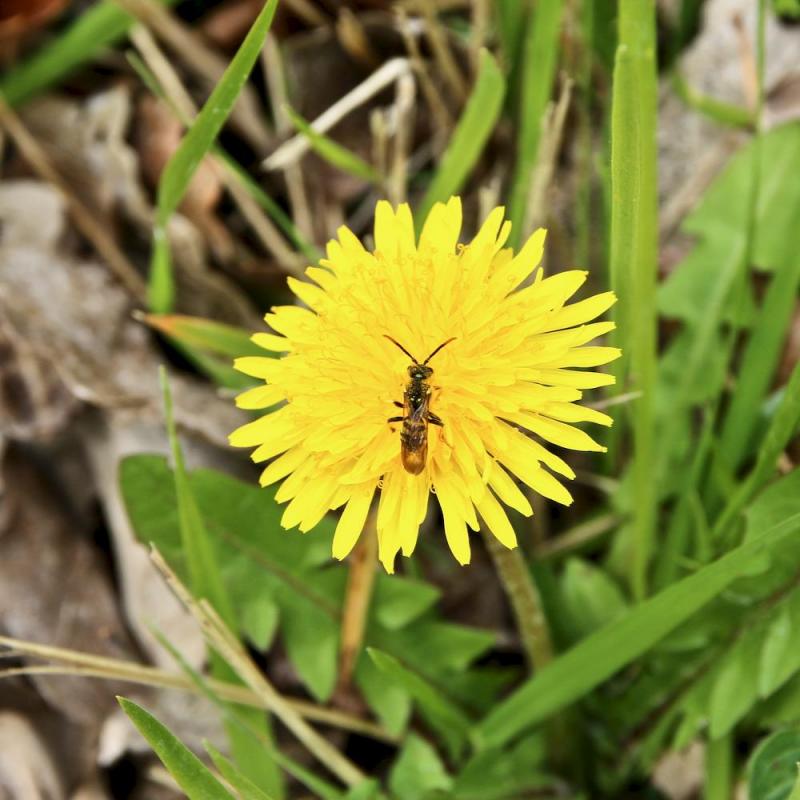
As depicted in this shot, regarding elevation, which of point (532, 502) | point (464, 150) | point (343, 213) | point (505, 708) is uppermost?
point (343, 213)

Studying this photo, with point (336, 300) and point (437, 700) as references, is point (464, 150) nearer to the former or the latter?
point (336, 300)

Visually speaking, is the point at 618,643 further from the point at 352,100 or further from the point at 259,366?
the point at 352,100

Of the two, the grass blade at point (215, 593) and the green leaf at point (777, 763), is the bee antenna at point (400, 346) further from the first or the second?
the green leaf at point (777, 763)

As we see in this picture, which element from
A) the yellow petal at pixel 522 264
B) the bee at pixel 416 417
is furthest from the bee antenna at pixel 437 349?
the yellow petal at pixel 522 264

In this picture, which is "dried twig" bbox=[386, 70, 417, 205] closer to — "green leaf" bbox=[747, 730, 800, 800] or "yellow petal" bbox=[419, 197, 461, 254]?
"yellow petal" bbox=[419, 197, 461, 254]

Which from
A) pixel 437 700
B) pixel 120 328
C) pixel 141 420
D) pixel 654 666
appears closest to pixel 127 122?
pixel 120 328
